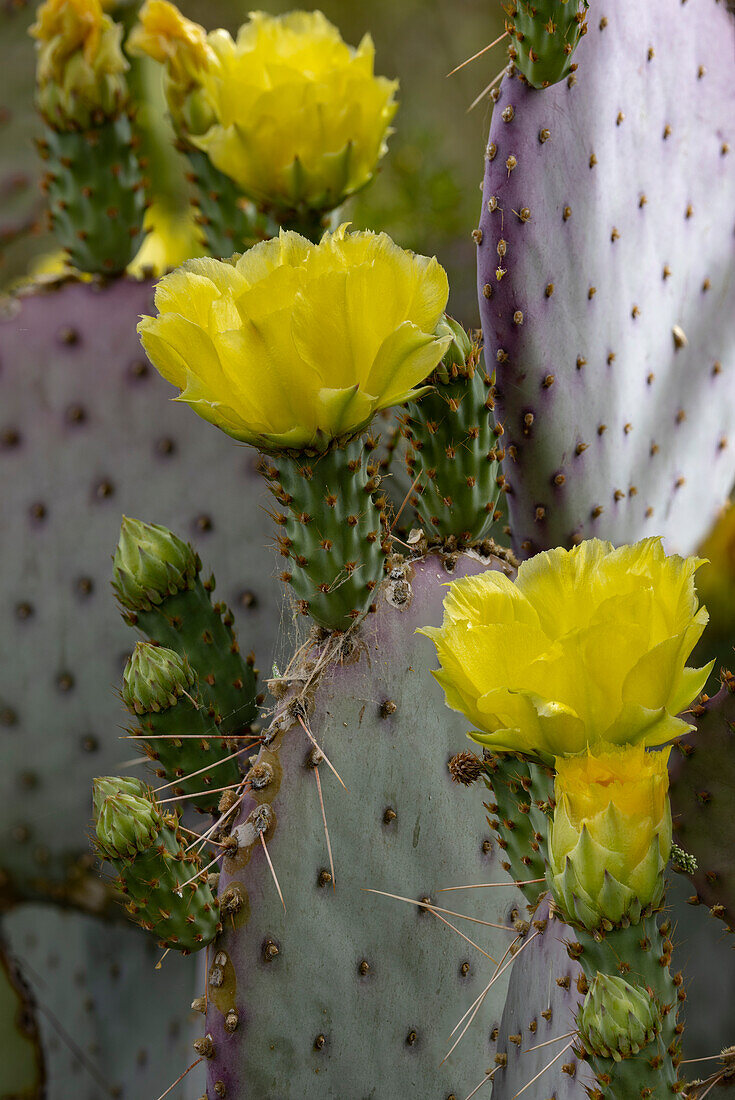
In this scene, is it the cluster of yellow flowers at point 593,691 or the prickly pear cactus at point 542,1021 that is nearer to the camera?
the cluster of yellow flowers at point 593,691

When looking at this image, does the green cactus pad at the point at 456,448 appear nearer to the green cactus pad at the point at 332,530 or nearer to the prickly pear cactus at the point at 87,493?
the green cactus pad at the point at 332,530

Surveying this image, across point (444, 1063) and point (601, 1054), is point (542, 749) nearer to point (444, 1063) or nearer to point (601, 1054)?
point (601, 1054)

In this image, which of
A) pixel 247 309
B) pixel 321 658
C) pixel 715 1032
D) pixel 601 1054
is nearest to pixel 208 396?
pixel 247 309

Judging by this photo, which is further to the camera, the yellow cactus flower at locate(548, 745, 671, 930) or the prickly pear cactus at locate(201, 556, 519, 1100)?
the prickly pear cactus at locate(201, 556, 519, 1100)

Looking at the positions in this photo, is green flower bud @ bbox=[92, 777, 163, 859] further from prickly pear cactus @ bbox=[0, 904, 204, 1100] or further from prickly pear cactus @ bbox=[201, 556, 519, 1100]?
prickly pear cactus @ bbox=[0, 904, 204, 1100]

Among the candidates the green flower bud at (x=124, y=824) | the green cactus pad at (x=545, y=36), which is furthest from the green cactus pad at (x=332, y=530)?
the green cactus pad at (x=545, y=36)

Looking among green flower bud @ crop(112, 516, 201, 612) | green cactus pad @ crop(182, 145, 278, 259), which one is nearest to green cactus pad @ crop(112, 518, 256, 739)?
green flower bud @ crop(112, 516, 201, 612)
